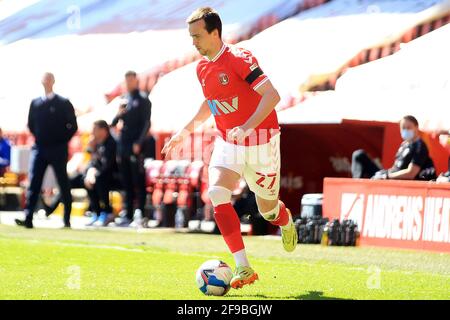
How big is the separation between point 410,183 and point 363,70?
5181mm

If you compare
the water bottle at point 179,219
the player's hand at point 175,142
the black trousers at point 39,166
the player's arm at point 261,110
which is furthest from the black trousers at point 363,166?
the player's arm at point 261,110

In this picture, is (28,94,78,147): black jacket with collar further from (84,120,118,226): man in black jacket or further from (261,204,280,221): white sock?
(261,204,280,221): white sock

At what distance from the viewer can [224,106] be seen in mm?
9250

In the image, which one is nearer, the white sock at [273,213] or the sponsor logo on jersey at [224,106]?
the sponsor logo on jersey at [224,106]

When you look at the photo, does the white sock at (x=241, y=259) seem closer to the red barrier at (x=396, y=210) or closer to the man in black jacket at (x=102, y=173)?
the red barrier at (x=396, y=210)

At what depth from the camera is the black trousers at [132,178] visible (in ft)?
57.8

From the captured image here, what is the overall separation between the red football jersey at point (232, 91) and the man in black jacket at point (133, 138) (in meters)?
8.27

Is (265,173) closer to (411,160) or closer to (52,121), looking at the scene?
(411,160)

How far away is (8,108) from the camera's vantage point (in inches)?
1043

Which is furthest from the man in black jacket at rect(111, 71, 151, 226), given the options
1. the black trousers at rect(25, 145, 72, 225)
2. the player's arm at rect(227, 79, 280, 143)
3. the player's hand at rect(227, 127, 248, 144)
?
the player's hand at rect(227, 127, 248, 144)

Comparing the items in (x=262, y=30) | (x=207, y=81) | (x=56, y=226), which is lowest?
(x=56, y=226)
